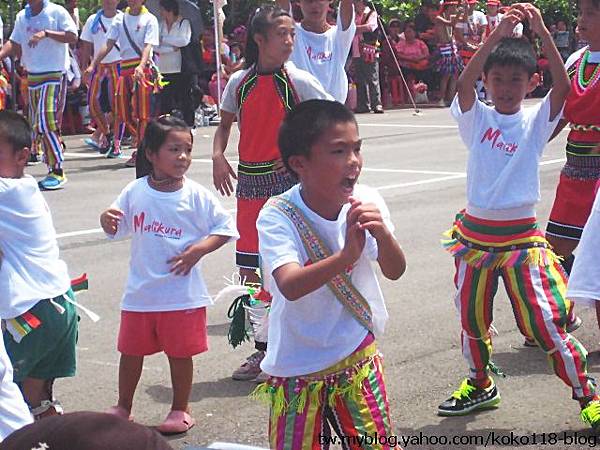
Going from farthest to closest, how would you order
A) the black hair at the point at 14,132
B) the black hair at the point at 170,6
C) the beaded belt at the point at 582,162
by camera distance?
the black hair at the point at 170,6 < the beaded belt at the point at 582,162 < the black hair at the point at 14,132

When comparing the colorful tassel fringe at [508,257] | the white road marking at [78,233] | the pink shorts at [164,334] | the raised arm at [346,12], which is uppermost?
the raised arm at [346,12]

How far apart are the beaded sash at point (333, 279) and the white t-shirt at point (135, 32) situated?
10.8 meters

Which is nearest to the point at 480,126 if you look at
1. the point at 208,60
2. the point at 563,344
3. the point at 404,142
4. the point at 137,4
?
the point at 563,344

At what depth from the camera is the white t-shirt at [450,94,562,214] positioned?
530 cm

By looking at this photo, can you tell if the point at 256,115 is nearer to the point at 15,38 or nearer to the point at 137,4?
the point at 15,38

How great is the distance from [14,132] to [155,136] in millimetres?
647

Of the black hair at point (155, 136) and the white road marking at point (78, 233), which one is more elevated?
the black hair at point (155, 136)

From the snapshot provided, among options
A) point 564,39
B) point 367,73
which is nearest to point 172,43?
point 367,73

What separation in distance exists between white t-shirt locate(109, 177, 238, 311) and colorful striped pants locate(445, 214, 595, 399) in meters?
1.05

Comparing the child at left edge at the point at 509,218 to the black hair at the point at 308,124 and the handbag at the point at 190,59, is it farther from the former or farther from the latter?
the handbag at the point at 190,59

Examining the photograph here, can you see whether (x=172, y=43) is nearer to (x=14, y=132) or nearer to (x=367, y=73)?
(x=367, y=73)

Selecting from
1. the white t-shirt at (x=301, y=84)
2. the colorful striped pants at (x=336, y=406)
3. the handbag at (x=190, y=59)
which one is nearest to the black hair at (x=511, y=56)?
the white t-shirt at (x=301, y=84)

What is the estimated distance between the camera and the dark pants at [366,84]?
904 inches

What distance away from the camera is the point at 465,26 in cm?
2388
